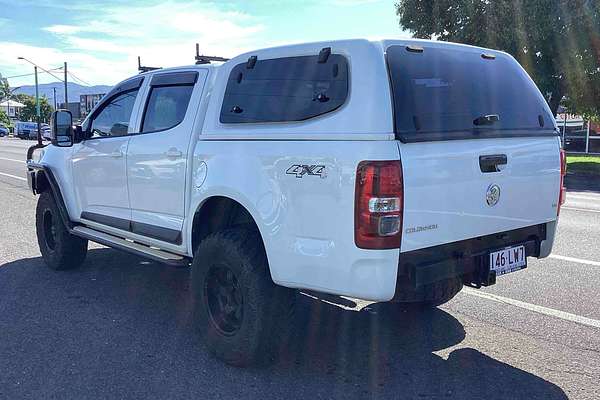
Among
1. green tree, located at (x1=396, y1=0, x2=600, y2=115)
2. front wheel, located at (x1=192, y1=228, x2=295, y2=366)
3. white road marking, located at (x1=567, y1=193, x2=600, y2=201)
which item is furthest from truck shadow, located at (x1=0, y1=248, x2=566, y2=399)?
A: green tree, located at (x1=396, y1=0, x2=600, y2=115)

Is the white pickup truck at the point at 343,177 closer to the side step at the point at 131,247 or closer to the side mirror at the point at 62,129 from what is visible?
the side step at the point at 131,247

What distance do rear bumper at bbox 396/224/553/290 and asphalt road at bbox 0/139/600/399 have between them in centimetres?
65

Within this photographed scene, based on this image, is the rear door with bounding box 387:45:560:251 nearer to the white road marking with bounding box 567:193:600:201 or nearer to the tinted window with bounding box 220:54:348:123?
the tinted window with bounding box 220:54:348:123

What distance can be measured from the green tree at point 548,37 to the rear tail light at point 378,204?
2030cm

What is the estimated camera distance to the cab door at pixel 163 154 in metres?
4.56

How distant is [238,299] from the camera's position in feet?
13.0

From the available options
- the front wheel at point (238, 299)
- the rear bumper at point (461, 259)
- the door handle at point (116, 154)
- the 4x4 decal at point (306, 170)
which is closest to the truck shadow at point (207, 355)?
the front wheel at point (238, 299)

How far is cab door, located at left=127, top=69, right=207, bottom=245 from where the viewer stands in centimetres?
456

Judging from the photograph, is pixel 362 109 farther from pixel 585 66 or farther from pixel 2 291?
pixel 585 66

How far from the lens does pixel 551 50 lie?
21.8 meters

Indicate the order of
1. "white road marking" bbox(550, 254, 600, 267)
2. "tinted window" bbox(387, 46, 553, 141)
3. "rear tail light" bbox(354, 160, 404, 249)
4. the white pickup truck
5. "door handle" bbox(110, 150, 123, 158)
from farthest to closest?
"white road marking" bbox(550, 254, 600, 267), "door handle" bbox(110, 150, 123, 158), "tinted window" bbox(387, 46, 553, 141), the white pickup truck, "rear tail light" bbox(354, 160, 404, 249)

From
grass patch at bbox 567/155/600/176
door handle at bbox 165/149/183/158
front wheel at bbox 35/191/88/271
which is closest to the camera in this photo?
door handle at bbox 165/149/183/158

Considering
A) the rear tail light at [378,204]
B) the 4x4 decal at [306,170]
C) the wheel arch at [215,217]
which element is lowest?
the wheel arch at [215,217]

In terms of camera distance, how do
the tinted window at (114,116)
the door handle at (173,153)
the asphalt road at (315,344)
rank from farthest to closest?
the tinted window at (114,116) → the door handle at (173,153) → the asphalt road at (315,344)
